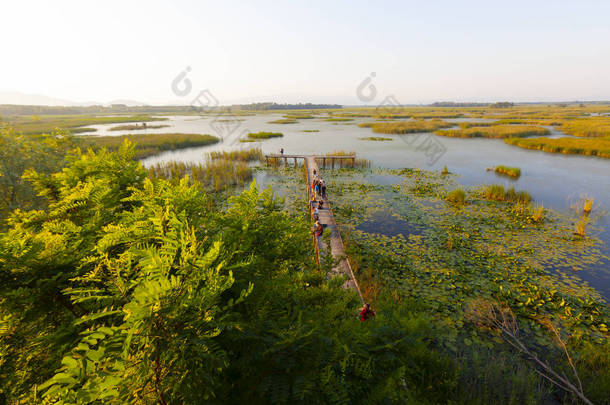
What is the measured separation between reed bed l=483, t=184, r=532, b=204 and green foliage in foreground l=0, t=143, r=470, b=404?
19.9 m

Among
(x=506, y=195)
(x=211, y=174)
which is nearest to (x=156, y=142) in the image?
(x=211, y=174)

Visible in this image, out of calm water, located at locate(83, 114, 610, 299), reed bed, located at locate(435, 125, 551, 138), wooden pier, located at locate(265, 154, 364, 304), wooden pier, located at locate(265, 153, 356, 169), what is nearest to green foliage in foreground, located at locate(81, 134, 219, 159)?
calm water, located at locate(83, 114, 610, 299)

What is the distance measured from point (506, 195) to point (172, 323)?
23661mm

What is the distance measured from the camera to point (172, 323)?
A: 1602 millimetres

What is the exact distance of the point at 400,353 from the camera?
304 cm

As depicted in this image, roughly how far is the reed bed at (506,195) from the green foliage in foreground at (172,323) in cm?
1995

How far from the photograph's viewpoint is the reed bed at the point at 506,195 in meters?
18.0

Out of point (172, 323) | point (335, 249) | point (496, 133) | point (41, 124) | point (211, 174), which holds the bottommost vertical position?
point (335, 249)

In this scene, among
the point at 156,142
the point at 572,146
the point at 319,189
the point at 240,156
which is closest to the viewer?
the point at 319,189

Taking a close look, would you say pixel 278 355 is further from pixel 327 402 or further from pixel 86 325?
pixel 86 325

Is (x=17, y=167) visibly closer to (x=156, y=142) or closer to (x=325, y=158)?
(x=325, y=158)

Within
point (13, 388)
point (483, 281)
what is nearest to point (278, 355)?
point (13, 388)

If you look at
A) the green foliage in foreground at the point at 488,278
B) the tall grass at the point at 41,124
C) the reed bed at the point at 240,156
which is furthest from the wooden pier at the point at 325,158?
the tall grass at the point at 41,124

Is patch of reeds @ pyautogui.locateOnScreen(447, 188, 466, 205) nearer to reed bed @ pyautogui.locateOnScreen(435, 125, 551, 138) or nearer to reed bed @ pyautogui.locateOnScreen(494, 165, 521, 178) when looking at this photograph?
reed bed @ pyautogui.locateOnScreen(494, 165, 521, 178)
